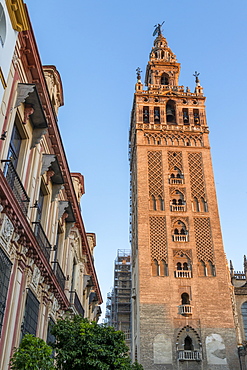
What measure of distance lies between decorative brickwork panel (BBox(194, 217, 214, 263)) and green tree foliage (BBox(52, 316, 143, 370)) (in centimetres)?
2313

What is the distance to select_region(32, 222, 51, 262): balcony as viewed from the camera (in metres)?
11.9

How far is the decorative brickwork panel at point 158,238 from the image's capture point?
33.3 meters

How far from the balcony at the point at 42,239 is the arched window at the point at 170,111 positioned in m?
30.8

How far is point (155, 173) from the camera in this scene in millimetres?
37125

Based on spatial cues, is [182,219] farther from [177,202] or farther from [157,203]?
[157,203]

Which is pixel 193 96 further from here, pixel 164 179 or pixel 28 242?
pixel 28 242

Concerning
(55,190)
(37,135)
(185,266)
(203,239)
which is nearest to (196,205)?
(203,239)

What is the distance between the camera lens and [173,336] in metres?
30.1

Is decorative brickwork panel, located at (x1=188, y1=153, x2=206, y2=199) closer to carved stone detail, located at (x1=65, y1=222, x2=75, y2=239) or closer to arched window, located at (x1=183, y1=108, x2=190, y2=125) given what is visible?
arched window, located at (x1=183, y1=108, x2=190, y2=125)

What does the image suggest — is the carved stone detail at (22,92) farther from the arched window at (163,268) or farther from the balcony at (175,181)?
the balcony at (175,181)

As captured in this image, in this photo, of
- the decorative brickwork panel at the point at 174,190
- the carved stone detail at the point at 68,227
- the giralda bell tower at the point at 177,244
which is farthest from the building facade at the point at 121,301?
the carved stone detail at the point at 68,227

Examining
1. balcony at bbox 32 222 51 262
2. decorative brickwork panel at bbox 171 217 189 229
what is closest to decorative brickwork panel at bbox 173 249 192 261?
decorative brickwork panel at bbox 171 217 189 229

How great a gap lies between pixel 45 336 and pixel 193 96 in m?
33.6

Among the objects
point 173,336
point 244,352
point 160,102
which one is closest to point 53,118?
point 173,336
